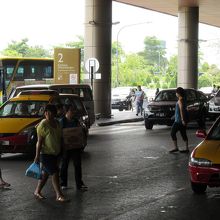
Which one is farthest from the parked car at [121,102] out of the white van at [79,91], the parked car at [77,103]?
the parked car at [77,103]

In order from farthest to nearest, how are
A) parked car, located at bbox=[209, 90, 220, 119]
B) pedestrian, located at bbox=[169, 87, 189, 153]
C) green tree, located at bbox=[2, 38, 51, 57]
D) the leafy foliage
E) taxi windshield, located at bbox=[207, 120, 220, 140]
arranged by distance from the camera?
the leafy foliage
green tree, located at bbox=[2, 38, 51, 57]
parked car, located at bbox=[209, 90, 220, 119]
pedestrian, located at bbox=[169, 87, 189, 153]
taxi windshield, located at bbox=[207, 120, 220, 140]

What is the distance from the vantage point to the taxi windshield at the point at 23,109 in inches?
571

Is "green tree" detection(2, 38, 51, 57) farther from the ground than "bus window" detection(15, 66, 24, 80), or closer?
farther from the ground

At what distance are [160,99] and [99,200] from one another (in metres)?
16.1

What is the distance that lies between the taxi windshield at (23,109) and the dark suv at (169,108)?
8970 mm

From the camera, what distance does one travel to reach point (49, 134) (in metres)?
8.51

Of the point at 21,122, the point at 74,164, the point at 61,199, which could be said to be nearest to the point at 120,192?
the point at 74,164

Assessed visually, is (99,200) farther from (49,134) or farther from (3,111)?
(3,111)

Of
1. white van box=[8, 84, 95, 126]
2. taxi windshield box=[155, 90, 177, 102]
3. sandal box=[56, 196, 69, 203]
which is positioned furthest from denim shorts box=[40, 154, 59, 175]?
taxi windshield box=[155, 90, 177, 102]

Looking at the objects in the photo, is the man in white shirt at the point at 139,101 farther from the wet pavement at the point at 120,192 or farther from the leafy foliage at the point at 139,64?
the leafy foliage at the point at 139,64

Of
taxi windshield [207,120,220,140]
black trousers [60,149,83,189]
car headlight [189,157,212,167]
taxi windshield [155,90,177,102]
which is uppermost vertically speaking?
taxi windshield [155,90,177,102]

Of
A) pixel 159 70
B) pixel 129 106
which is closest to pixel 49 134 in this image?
pixel 129 106

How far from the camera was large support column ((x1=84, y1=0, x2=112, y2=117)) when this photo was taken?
30.4m

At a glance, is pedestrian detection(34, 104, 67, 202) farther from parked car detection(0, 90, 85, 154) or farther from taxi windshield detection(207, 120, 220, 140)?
parked car detection(0, 90, 85, 154)
